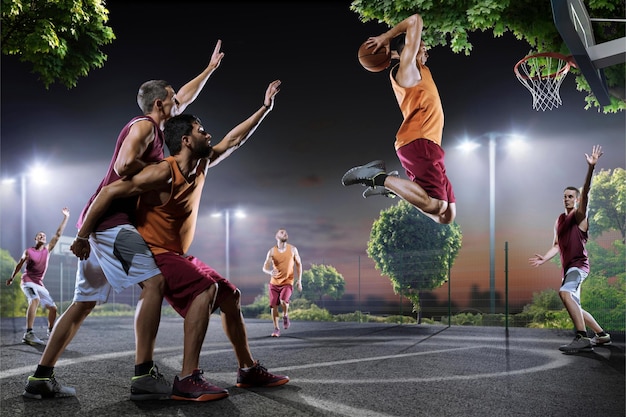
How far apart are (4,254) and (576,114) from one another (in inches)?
356

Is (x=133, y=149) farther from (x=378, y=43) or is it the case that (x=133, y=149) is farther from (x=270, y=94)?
(x=378, y=43)

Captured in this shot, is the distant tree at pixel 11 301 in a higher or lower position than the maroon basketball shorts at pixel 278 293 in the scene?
lower

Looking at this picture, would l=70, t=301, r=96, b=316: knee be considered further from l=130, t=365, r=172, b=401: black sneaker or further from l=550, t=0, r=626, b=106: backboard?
l=550, t=0, r=626, b=106: backboard

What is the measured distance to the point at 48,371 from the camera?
3455 mm

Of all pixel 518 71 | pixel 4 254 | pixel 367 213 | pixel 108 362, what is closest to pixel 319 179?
pixel 367 213

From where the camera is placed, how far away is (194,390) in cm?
339

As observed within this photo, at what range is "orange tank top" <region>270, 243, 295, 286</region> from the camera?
24.8 feet

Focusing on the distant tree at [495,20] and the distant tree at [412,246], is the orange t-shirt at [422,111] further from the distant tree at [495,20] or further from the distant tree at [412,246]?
the distant tree at [412,246]

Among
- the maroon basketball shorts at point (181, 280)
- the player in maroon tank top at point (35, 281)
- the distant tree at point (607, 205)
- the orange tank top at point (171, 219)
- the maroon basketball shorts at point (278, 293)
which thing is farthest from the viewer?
the distant tree at point (607, 205)

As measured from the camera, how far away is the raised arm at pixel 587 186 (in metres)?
5.24

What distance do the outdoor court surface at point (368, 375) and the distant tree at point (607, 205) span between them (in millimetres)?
2076

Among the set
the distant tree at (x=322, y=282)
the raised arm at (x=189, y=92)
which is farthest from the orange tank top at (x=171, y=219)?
the distant tree at (x=322, y=282)

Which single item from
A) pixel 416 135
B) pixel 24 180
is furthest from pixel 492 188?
pixel 24 180

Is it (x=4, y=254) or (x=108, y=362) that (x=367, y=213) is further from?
(x=4, y=254)
